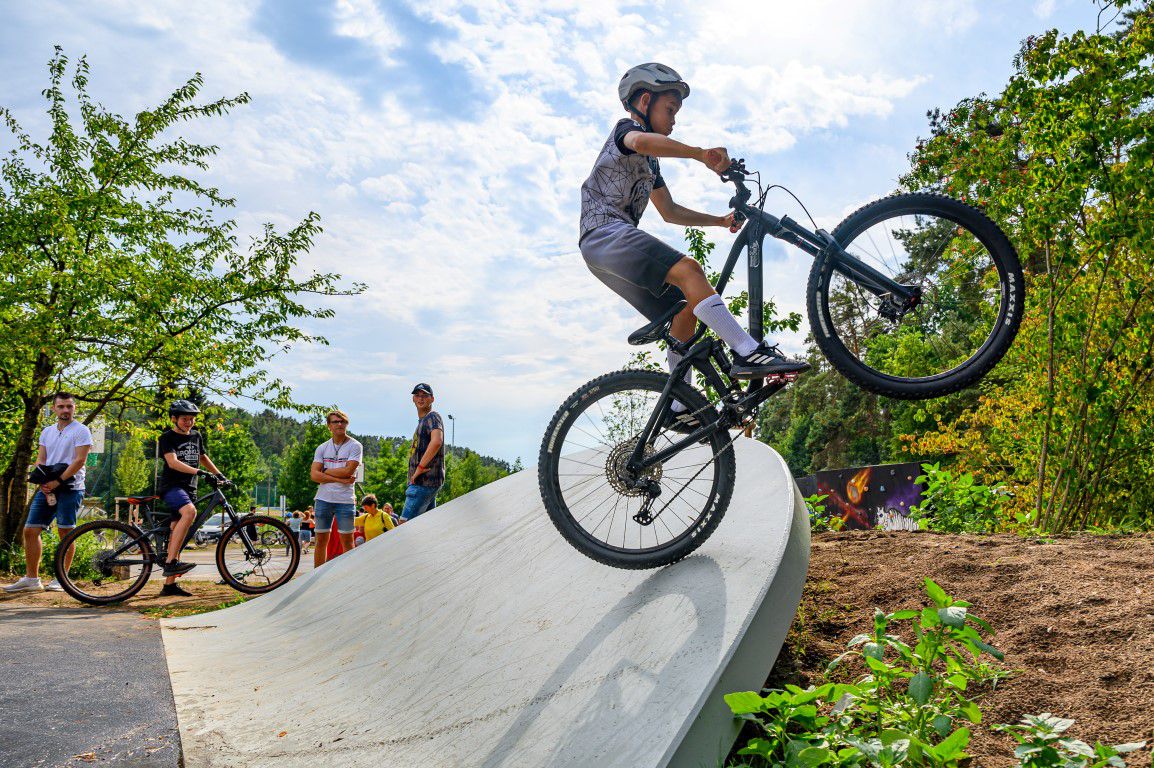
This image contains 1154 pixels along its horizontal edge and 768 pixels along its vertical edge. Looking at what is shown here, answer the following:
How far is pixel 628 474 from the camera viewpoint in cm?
387

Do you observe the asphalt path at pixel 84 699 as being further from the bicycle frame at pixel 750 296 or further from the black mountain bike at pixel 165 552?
the bicycle frame at pixel 750 296

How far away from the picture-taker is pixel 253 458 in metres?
64.6

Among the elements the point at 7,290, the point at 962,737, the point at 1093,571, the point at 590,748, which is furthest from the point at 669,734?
the point at 7,290

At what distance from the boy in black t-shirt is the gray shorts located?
615 cm

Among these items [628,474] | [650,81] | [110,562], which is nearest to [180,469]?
[110,562]

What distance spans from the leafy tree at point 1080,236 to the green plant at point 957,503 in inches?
17.1

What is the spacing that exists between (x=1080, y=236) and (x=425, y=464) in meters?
6.52

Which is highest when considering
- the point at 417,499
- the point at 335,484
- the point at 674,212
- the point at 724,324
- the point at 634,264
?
the point at 674,212

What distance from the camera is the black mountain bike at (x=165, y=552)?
8.40 m

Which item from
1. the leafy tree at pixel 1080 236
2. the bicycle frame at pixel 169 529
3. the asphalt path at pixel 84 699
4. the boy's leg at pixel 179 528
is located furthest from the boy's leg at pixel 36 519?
the leafy tree at pixel 1080 236

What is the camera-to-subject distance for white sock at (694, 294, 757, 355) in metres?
3.54

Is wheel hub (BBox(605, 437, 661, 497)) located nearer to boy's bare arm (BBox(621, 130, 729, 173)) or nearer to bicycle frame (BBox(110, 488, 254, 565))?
boy's bare arm (BBox(621, 130, 729, 173))

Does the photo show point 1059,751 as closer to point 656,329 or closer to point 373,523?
point 656,329

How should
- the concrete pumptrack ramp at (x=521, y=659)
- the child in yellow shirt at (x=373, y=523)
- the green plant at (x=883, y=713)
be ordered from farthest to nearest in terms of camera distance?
1. the child in yellow shirt at (x=373, y=523)
2. the concrete pumptrack ramp at (x=521, y=659)
3. the green plant at (x=883, y=713)
